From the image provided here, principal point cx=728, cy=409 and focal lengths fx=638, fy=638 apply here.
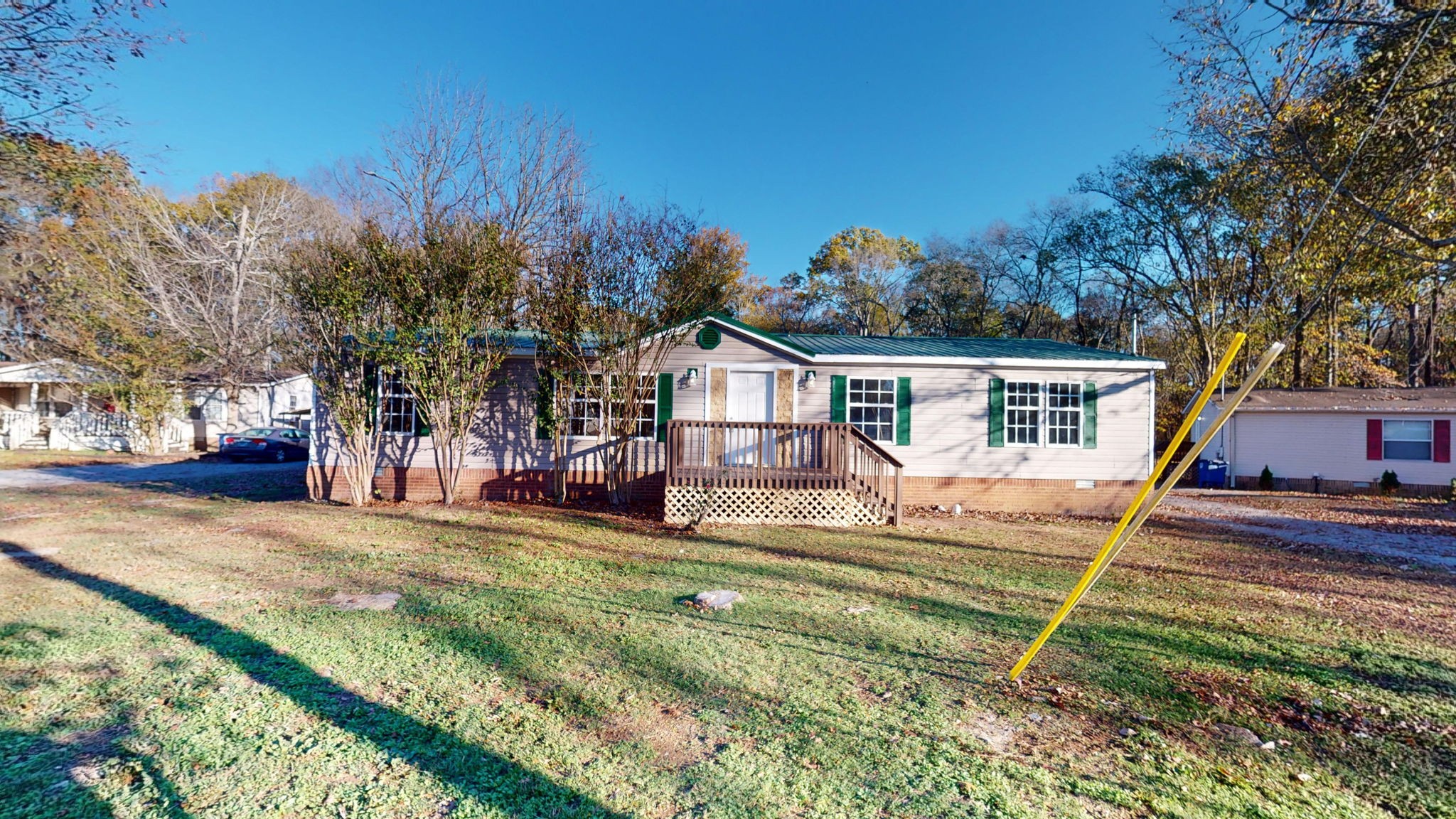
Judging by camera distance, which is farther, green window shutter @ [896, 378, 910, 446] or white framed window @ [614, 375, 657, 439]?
green window shutter @ [896, 378, 910, 446]

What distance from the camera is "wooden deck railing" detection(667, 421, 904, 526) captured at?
9961mm

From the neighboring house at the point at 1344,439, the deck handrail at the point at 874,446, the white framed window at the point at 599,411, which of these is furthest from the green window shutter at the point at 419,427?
the neighboring house at the point at 1344,439

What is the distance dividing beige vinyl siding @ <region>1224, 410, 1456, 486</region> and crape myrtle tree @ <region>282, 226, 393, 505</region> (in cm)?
2129

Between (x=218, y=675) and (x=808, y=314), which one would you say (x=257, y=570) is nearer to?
(x=218, y=675)

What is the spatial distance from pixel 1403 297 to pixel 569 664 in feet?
52.2

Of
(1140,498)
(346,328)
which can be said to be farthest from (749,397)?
(1140,498)

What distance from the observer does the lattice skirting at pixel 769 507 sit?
9.93m

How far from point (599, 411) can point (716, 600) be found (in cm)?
666

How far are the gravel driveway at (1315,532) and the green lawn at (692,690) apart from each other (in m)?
2.30

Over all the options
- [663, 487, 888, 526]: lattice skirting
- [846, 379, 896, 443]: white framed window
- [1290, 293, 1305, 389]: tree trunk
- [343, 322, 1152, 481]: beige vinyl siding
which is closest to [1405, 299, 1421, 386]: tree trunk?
[1290, 293, 1305, 389]: tree trunk

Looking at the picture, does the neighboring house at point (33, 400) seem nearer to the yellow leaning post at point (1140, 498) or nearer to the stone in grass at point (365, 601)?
the stone in grass at point (365, 601)

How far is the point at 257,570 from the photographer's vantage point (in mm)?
6234

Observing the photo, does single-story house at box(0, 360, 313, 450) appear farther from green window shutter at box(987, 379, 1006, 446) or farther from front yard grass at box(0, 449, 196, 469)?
green window shutter at box(987, 379, 1006, 446)

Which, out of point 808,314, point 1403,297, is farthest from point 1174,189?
point 808,314
